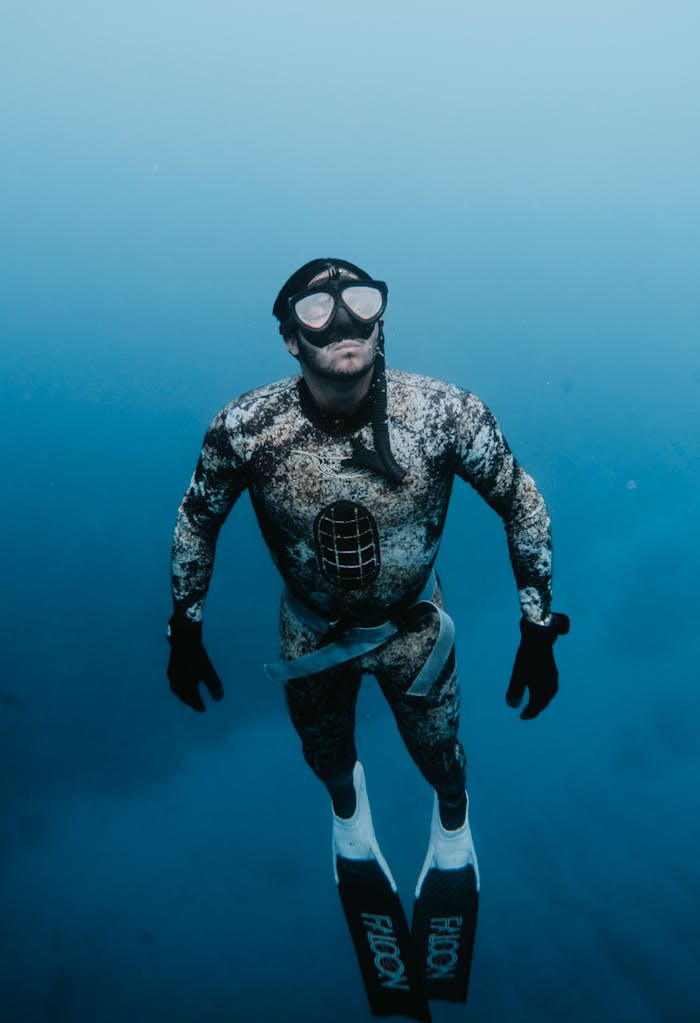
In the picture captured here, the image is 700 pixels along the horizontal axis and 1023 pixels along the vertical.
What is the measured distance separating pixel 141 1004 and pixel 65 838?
830 mm

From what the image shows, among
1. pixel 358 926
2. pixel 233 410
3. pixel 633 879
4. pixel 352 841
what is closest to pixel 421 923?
pixel 358 926

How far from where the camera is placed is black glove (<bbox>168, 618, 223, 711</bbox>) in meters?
1.74

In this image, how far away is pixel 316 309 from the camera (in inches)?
52.2

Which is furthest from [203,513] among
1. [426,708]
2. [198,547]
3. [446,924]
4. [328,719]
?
[446,924]

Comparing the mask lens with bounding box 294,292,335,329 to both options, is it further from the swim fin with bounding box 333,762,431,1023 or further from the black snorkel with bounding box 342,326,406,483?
the swim fin with bounding box 333,762,431,1023

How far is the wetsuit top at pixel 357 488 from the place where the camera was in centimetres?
143

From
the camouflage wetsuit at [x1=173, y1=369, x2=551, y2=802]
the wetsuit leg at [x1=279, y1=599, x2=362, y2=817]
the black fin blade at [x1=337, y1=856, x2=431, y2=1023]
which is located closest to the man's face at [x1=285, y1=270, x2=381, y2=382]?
the camouflage wetsuit at [x1=173, y1=369, x2=551, y2=802]

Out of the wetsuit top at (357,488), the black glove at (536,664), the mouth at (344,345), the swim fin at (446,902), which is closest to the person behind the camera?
the mouth at (344,345)

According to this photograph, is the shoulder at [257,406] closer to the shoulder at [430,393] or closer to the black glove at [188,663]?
the shoulder at [430,393]

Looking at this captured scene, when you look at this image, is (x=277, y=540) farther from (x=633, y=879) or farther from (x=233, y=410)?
(x=633, y=879)

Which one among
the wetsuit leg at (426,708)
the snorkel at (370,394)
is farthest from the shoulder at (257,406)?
the wetsuit leg at (426,708)

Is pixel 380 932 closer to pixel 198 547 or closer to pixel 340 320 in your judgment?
pixel 198 547

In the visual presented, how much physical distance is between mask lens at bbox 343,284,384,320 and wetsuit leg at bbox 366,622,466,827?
→ 2.52ft

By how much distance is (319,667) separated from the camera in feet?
5.29
